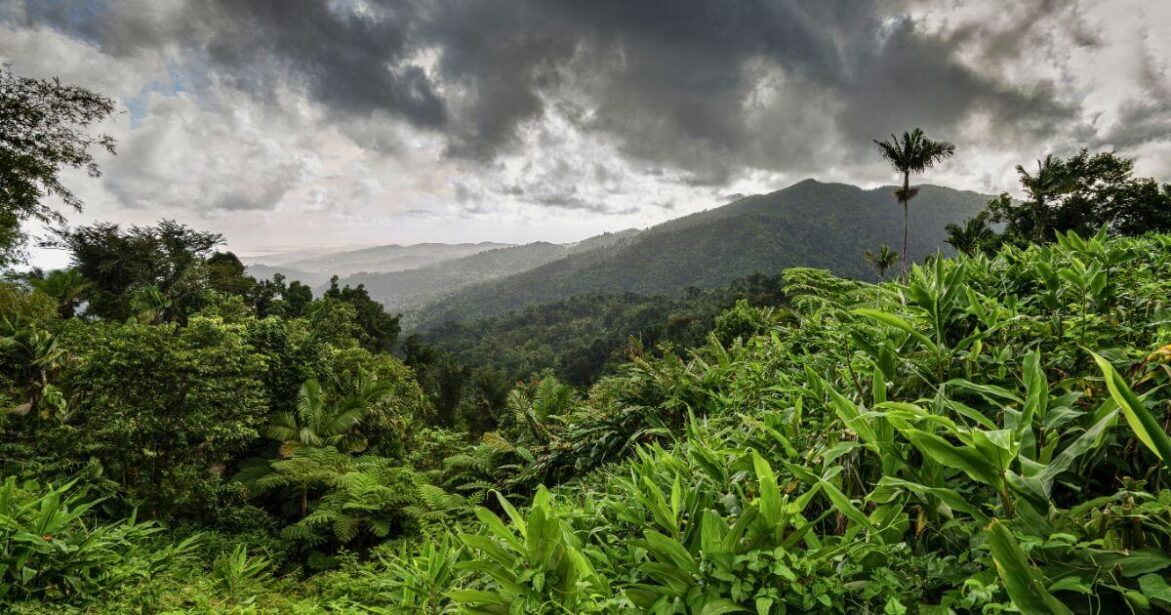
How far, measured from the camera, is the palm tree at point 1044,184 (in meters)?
22.9

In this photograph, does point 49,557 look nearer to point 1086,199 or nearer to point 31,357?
point 31,357

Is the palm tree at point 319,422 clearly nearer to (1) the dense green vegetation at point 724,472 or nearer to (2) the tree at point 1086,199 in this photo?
(1) the dense green vegetation at point 724,472

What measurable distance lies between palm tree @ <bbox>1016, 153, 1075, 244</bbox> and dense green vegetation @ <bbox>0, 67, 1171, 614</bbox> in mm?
26559

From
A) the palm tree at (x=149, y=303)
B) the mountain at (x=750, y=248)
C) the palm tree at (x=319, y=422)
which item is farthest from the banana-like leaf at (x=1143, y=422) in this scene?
the mountain at (x=750, y=248)

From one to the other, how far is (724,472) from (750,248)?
134245mm

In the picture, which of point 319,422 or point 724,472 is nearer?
point 724,472

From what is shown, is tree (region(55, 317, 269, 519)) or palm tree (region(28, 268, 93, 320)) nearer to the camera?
tree (region(55, 317, 269, 519))

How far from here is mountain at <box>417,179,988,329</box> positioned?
12388 cm

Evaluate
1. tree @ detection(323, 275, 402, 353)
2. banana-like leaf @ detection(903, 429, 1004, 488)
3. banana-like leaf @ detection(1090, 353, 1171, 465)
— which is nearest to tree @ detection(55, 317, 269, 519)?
banana-like leaf @ detection(903, 429, 1004, 488)

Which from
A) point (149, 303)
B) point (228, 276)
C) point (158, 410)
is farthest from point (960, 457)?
point (228, 276)

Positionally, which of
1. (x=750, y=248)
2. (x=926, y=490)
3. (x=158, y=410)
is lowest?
(x=158, y=410)

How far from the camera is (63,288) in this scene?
18750 millimetres

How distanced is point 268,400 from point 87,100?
36.9 ft

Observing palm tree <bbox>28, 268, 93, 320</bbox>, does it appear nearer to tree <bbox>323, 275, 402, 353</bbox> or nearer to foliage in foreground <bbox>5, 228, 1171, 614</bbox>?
tree <bbox>323, 275, 402, 353</bbox>
